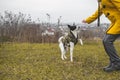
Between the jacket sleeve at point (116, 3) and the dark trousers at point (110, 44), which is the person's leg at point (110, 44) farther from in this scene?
the jacket sleeve at point (116, 3)

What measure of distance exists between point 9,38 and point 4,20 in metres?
0.75

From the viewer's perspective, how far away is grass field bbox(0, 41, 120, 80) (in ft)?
24.9

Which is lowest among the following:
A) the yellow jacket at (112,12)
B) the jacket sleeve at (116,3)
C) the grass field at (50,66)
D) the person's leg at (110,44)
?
the grass field at (50,66)

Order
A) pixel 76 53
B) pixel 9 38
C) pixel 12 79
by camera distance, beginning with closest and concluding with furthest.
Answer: pixel 12 79, pixel 76 53, pixel 9 38

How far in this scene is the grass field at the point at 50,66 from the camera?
7.60 metres

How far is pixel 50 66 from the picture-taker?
8773 mm

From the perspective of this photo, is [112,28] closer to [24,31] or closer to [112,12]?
[112,12]

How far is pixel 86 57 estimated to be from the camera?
34.0 feet

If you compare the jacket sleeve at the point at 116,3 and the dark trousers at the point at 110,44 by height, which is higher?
the jacket sleeve at the point at 116,3

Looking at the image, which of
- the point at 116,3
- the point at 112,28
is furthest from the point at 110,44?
the point at 116,3

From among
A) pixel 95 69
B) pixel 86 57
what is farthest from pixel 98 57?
pixel 95 69

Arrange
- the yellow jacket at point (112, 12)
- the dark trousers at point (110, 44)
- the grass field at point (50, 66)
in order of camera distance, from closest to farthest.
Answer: the grass field at point (50, 66) → the yellow jacket at point (112, 12) → the dark trousers at point (110, 44)

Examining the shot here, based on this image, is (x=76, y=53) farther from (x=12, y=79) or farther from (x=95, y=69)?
(x=12, y=79)

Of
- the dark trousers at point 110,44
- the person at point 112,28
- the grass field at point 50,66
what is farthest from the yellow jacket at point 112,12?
the grass field at point 50,66
